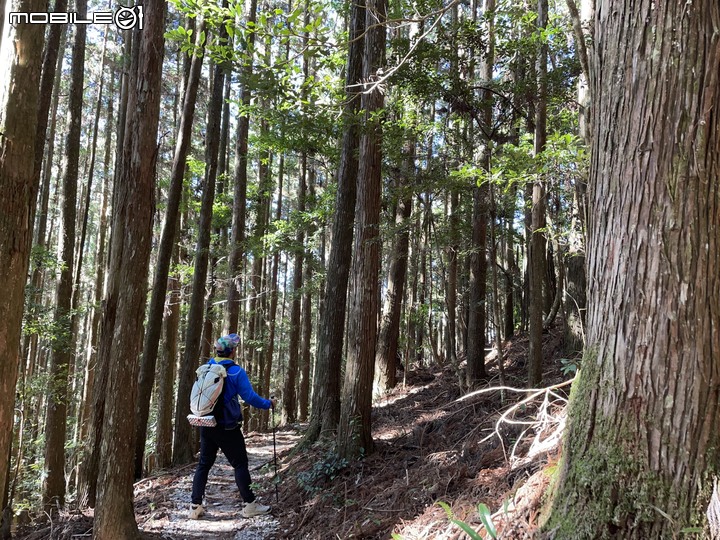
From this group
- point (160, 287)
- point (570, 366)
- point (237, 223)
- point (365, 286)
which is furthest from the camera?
point (237, 223)

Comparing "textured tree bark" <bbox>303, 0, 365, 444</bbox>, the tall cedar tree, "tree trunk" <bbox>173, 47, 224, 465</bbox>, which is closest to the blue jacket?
"textured tree bark" <bbox>303, 0, 365, 444</bbox>

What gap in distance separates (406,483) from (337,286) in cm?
Result: 384

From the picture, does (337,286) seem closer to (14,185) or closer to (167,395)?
(14,185)

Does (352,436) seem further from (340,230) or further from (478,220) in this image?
(478,220)

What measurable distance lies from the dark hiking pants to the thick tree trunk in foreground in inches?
182

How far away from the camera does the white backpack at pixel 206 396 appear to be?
5961 mm

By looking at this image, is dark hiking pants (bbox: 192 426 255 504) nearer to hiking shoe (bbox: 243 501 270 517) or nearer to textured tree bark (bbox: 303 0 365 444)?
hiking shoe (bbox: 243 501 270 517)

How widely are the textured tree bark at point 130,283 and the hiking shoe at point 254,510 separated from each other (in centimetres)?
147

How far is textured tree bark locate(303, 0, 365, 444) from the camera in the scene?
314 inches

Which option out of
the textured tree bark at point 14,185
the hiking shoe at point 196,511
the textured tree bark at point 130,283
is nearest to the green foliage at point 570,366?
the textured tree bark at point 130,283

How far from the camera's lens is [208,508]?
264 inches

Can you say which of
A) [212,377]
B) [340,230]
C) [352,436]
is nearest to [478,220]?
[340,230]

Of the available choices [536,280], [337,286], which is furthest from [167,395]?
[536,280]

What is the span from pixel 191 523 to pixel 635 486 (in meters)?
5.71
